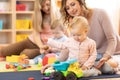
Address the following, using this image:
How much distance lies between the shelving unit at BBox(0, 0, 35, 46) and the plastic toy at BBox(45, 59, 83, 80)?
2.10 m

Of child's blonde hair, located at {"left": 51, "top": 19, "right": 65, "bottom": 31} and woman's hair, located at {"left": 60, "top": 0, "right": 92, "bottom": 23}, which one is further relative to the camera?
child's blonde hair, located at {"left": 51, "top": 19, "right": 65, "bottom": 31}

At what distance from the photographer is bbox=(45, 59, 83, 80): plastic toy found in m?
1.32

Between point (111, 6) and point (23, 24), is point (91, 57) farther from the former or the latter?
point (111, 6)

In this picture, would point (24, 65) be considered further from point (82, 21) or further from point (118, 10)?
point (118, 10)

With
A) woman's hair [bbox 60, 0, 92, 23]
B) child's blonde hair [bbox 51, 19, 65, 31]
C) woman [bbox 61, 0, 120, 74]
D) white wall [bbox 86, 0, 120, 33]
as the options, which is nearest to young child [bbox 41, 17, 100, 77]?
woman [bbox 61, 0, 120, 74]

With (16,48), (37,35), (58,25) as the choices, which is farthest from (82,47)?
(16,48)

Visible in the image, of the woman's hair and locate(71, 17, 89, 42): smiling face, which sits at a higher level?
the woman's hair

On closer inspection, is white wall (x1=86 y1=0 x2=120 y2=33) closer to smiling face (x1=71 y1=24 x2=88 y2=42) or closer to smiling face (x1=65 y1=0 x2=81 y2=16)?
smiling face (x1=65 y1=0 x2=81 y2=16)

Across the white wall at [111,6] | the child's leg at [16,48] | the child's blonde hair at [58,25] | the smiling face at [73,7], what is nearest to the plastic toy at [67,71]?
the smiling face at [73,7]

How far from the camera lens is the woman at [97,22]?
1678 millimetres

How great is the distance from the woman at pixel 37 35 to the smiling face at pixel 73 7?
1.47ft

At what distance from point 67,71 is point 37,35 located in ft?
2.98

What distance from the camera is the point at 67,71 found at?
135cm

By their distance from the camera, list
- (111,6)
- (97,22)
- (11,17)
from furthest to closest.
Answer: (111,6) < (11,17) < (97,22)
